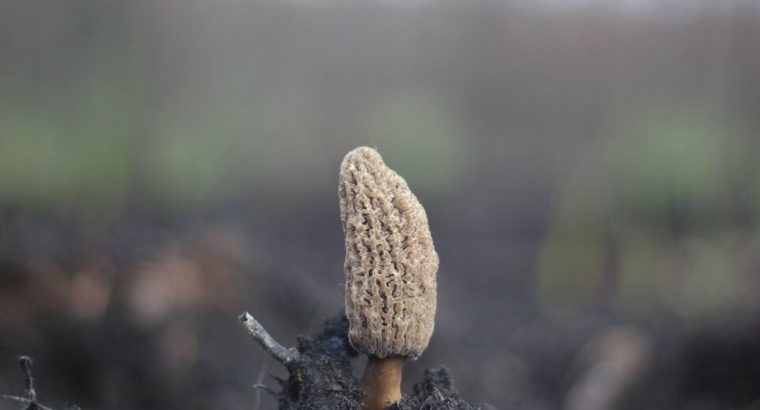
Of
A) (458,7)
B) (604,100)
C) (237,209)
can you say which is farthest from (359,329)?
(458,7)

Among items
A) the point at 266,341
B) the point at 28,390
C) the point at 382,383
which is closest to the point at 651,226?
the point at 382,383

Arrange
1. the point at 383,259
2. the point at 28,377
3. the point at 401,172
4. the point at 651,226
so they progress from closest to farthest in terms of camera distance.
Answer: the point at 28,377, the point at 383,259, the point at 651,226, the point at 401,172

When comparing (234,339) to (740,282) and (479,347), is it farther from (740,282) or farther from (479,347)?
(740,282)

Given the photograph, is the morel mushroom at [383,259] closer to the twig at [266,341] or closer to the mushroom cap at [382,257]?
the mushroom cap at [382,257]

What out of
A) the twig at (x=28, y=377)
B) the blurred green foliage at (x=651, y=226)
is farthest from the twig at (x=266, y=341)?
the blurred green foliage at (x=651, y=226)

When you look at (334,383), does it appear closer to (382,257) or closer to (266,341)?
(266,341)
